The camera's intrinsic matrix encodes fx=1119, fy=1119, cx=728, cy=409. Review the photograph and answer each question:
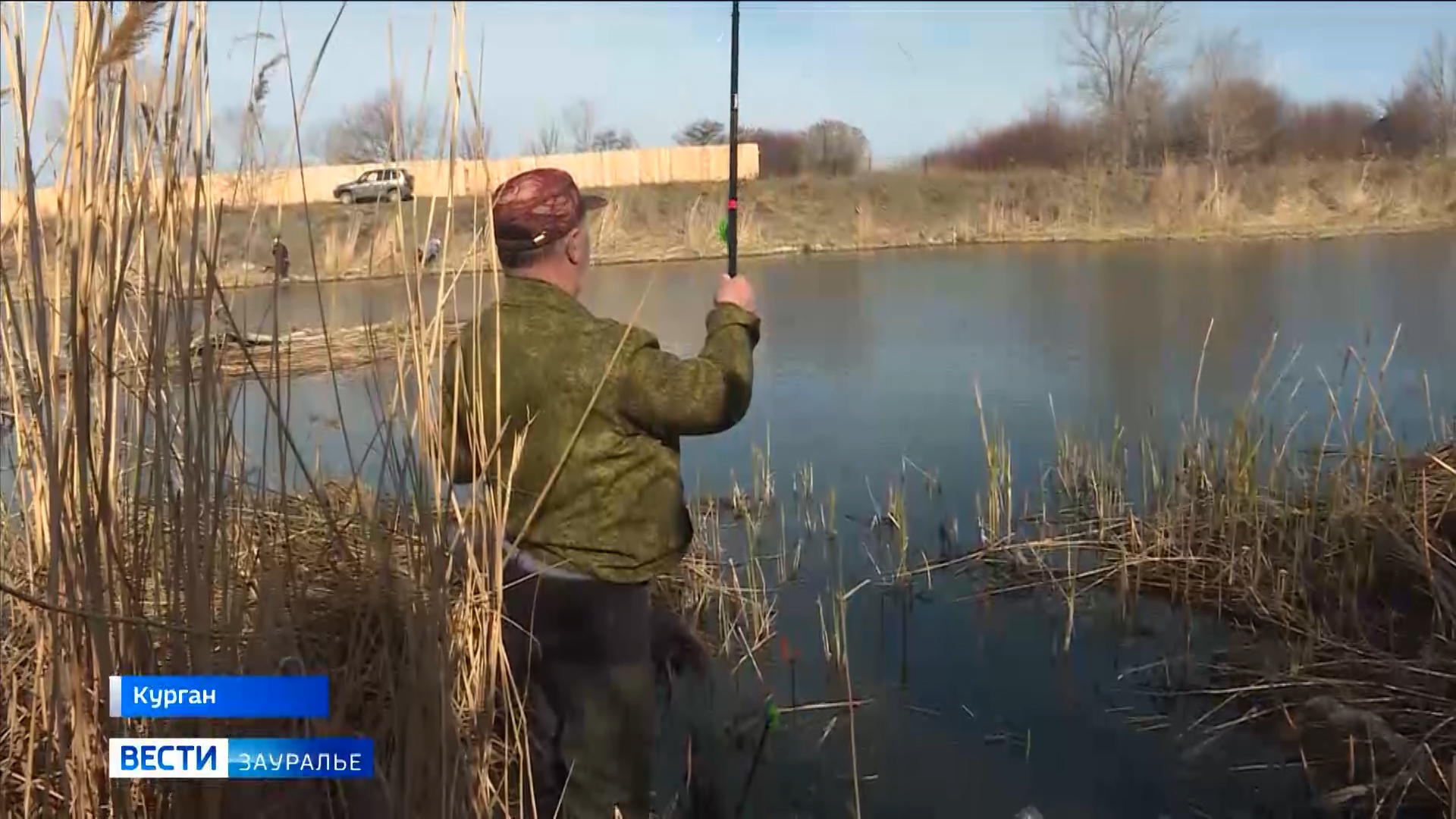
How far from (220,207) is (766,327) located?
6233 millimetres

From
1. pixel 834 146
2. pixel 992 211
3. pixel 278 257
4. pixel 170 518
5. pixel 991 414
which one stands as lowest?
pixel 991 414

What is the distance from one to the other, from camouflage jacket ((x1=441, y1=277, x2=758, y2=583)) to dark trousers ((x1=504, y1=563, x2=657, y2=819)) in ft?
0.19

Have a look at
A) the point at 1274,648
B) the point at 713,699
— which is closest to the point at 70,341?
the point at 713,699

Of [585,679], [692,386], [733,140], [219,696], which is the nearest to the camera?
[219,696]

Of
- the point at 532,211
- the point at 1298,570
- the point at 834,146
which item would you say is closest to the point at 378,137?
the point at 532,211

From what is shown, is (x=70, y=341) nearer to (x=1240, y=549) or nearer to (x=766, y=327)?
(x=1240, y=549)

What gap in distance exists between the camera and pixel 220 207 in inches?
61.3

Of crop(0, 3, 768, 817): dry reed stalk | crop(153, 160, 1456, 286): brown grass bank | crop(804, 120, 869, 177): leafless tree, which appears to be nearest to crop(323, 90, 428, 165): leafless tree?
crop(0, 3, 768, 817): dry reed stalk

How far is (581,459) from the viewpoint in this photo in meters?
1.83

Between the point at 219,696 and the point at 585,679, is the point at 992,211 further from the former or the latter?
the point at 219,696

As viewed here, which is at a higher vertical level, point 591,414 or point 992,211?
point 992,211

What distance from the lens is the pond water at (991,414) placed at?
2.41 metres

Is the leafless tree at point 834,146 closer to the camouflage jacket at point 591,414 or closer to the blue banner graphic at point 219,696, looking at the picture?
the camouflage jacket at point 591,414

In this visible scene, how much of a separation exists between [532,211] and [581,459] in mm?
413
